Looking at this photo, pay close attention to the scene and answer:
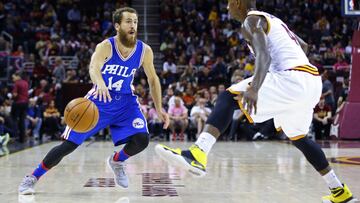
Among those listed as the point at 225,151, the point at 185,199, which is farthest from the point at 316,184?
the point at 225,151

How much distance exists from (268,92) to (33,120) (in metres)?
11.3

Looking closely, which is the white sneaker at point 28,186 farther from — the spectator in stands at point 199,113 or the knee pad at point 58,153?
the spectator in stands at point 199,113

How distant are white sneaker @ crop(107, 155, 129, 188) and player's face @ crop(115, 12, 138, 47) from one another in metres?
1.07

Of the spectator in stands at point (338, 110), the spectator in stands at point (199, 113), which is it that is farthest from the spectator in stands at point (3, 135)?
the spectator in stands at point (338, 110)

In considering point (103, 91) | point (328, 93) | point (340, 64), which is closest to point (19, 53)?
point (328, 93)

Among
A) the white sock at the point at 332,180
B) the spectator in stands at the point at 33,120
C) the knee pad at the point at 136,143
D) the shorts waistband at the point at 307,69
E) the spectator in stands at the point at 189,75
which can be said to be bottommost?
the spectator in stands at the point at 33,120

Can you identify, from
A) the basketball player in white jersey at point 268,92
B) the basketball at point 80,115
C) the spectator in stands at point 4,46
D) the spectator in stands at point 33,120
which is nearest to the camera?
the basketball player in white jersey at point 268,92

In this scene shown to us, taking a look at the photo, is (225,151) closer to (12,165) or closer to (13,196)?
(12,165)

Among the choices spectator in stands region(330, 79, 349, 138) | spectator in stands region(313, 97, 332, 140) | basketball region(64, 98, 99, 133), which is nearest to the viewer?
basketball region(64, 98, 99, 133)

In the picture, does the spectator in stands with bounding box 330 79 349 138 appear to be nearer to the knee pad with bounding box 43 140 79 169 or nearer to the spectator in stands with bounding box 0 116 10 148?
the spectator in stands with bounding box 0 116 10 148

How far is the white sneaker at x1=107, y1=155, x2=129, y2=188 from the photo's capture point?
561 centimetres

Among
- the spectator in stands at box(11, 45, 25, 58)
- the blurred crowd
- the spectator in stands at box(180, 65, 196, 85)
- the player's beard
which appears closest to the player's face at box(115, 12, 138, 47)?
the player's beard

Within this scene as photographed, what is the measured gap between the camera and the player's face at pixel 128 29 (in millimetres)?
5598

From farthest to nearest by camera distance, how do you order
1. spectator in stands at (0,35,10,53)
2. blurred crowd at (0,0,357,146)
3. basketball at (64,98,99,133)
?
spectator in stands at (0,35,10,53) → blurred crowd at (0,0,357,146) → basketball at (64,98,99,133)
